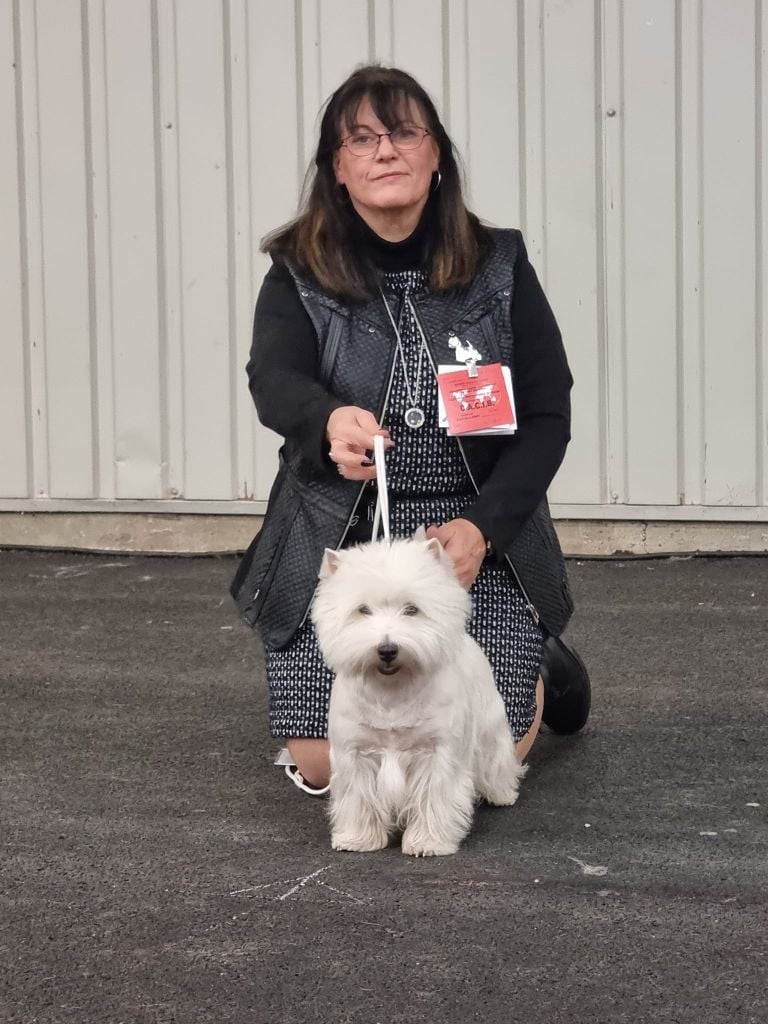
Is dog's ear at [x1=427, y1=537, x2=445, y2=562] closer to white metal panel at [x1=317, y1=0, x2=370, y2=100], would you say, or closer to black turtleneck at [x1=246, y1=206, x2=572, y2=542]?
black turtleneck at [x1=246, y1=206, x2=572, y2=542]

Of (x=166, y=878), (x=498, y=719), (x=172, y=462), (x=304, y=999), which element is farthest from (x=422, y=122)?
(x=172, y=462)

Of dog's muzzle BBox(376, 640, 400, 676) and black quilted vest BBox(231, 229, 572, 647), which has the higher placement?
black quilted vest BBox(231, 229, 572, 647)

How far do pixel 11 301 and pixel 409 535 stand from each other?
338 cm

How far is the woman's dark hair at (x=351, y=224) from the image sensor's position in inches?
120

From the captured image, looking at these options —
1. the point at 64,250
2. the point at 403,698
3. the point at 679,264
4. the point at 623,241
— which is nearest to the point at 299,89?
the point at 64,250

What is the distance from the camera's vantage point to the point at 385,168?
301 cm

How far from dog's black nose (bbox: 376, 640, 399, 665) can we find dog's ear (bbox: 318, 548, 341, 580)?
19 centimetres

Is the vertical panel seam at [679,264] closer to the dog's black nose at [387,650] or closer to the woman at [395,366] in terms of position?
the woman at [395,366]

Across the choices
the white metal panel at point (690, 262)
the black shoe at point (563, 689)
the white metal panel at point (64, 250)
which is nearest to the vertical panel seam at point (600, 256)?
the white metal panel at point (690, 262)

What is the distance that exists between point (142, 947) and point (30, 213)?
4.25 meters

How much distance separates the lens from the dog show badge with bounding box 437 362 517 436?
117 inches

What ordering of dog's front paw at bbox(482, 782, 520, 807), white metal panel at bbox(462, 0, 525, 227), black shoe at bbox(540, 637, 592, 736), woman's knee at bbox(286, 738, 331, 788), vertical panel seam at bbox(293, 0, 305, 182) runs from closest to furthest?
dog's front paw at bbox(482, 782, 520, 807) < woman's knee at bbox(286, 738, 331, 788) < black shoe at bbox(540, 637, 592, 736) < white metal panel at bbox(462, 0, 525, 227) < vertical panel seam at bbox(293, 0, 305, 182)

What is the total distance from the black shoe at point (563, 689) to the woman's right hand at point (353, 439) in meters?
0.72

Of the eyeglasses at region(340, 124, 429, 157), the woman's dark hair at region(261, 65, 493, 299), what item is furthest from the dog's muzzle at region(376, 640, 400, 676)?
the eyeglasses at region(340, 124, 429, 157)
